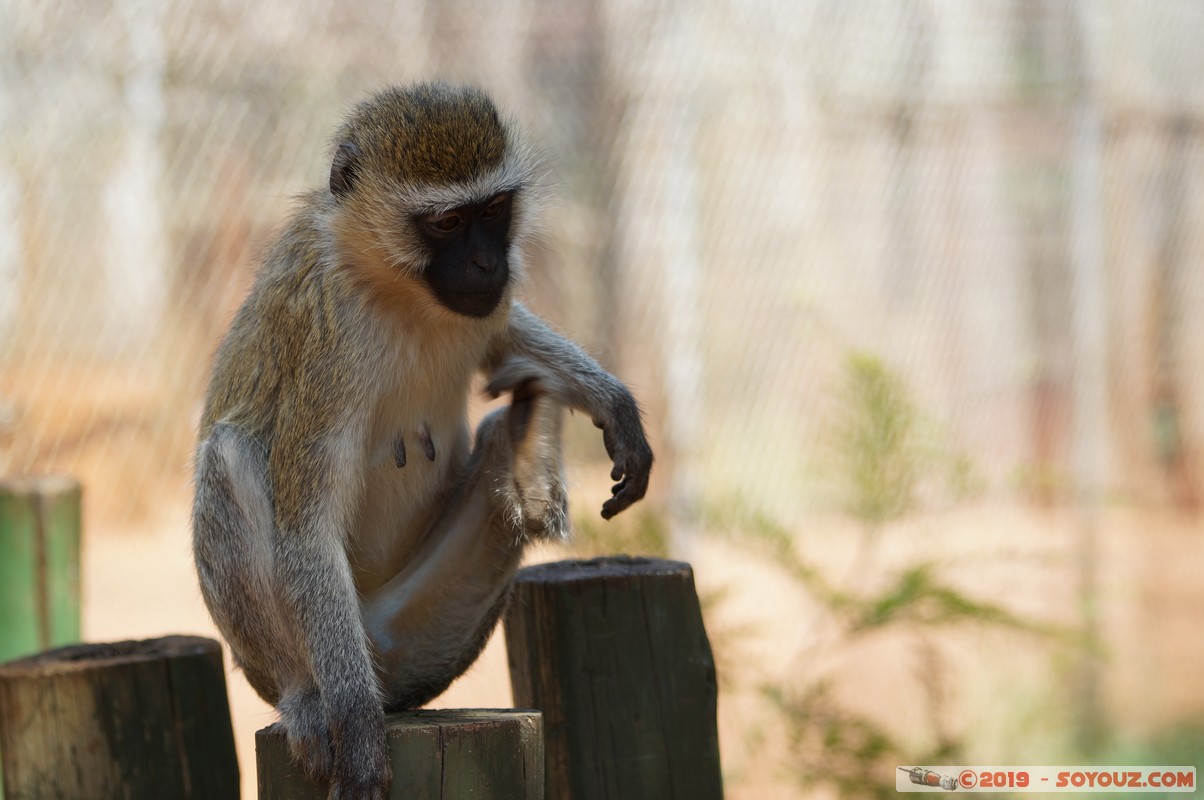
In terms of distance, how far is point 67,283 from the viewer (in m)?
6.38

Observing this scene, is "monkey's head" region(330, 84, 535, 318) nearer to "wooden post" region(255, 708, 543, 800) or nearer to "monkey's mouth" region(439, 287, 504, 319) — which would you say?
"monkey's mouth" region(439, 287, 504, 319)

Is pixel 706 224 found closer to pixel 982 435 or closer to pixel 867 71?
pixel 867 71

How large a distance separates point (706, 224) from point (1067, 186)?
2954 millimetres

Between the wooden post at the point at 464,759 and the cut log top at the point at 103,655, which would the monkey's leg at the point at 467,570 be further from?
the wooden post at the point at 464,759

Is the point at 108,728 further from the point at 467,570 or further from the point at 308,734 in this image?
A: the point at 467,570

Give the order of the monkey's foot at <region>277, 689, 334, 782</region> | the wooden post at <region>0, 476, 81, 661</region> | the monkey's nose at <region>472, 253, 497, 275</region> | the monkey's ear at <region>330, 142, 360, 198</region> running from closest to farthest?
the monkey's foot at <region>277, 689, 334, 782</region> < the monkey's nose at <region>472, 253, 497, 275</region> < the monkey's ear at <region>330, 142, 360, 198</region> < the wooden post at <region>0, 476, 81, 661</region>

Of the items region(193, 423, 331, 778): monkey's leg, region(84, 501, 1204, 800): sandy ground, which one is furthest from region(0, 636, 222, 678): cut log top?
region(84, 501, 1204, 800): sandy ground

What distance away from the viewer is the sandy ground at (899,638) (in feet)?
19.8

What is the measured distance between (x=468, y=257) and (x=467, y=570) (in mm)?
854

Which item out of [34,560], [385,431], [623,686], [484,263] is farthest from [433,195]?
[34,560]

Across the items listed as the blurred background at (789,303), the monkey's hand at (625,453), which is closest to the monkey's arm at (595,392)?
the monkey's hand at (625,453)

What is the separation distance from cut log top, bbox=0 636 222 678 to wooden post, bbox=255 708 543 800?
1.88ft

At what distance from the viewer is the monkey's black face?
10.3 feet

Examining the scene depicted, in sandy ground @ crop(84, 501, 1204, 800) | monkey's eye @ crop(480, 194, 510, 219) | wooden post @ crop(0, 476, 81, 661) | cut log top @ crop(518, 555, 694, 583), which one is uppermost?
monkey's eye @ crop(480, 194, 510, 219)
